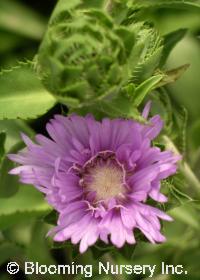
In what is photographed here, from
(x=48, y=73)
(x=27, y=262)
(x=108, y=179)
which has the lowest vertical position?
(x=27, y=262)

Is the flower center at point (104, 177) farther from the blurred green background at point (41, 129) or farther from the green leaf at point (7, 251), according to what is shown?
the green leaf at point (7, 251)

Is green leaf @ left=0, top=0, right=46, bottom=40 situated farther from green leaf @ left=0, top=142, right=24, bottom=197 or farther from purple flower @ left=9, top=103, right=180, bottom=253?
purple flower @ left=9, top=103, right=180, bottom=253

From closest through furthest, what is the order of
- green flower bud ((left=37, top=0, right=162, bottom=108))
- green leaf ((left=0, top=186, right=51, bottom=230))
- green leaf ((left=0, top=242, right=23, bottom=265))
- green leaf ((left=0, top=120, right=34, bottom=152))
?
green flower bud ((left=37, top=0, right=162, bottom=108)), green leaf ((left=0, top=186, right=51, bottom=230)), green leaf ((left=0, top=242, right=23, bottom=265)), green leaf ((left=0, top=120, right=34, bottom=152))

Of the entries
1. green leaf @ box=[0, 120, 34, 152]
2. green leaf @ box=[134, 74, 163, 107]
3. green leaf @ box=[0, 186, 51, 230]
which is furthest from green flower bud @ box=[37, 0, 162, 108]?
green leaf @ box=[0, 120, 34, 152]

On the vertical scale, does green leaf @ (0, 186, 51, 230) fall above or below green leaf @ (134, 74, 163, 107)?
below

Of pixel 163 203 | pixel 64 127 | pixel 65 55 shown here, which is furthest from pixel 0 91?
pixel 163 203

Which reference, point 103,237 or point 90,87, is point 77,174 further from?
point 90,87

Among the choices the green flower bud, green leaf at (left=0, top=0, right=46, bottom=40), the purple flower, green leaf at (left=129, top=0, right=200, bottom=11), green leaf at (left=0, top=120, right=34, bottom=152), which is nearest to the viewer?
the green flower bud
